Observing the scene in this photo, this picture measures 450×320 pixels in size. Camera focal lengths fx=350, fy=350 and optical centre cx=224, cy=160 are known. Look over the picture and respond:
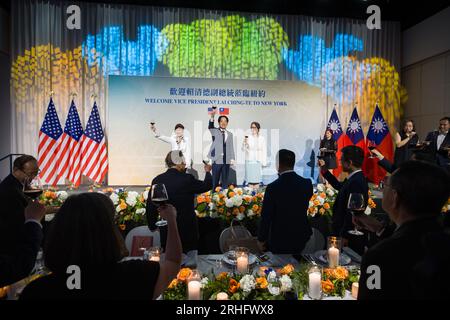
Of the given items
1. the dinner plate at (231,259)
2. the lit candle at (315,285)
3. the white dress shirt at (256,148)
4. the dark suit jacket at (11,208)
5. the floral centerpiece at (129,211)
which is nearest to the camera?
the lit candle at (315,285)

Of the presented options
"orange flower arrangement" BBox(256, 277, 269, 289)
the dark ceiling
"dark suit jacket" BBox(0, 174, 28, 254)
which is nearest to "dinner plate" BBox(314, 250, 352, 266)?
"orange flower arrangement" BBox(256, 277, 269, 289)

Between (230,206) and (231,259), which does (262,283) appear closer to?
(231,259)

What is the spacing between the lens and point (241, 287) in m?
1.67

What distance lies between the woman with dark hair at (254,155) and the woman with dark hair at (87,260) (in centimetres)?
662

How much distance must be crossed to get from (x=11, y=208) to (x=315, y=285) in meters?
2.27

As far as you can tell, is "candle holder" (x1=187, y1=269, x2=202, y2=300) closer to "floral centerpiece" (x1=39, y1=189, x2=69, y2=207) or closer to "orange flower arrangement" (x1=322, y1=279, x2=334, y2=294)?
"orange flower arrangement" (x1=322, y1=279, x2=334, y2=294)

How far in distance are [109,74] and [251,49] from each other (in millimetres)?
3689

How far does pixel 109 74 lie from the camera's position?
8.50m

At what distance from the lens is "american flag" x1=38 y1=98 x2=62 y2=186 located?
25.9ft

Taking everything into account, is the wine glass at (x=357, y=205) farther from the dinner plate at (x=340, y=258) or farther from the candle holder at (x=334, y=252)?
the dinner plate at (x=340, y=258)

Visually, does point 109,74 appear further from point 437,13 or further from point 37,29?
point 437,13

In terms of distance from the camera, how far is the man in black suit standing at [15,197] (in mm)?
2492

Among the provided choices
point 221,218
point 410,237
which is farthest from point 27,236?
point 221,218

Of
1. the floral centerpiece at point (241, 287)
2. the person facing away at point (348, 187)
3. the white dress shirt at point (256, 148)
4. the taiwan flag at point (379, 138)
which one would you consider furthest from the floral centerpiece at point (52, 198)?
the taiwan flag at point (379, 138)
